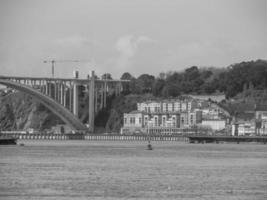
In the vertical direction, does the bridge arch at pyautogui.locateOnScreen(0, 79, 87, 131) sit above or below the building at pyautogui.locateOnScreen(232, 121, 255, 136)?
above

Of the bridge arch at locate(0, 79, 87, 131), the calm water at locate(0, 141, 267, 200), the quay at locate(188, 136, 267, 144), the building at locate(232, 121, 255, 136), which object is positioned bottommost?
the calm water at locate(0, 141, 267, 200)

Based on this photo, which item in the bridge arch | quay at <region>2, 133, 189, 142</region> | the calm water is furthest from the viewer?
quay at <region>2, 133, 189, 142</region>

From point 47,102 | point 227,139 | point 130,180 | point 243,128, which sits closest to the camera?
point 130,180

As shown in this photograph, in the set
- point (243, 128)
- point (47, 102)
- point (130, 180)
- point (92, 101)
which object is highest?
point (92, 101)

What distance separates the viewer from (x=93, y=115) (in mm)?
197875

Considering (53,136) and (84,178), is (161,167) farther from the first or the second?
(53,136)

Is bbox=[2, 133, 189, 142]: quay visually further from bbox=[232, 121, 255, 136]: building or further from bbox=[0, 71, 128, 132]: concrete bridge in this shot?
bbox=[232, 121, 255, 136]: building

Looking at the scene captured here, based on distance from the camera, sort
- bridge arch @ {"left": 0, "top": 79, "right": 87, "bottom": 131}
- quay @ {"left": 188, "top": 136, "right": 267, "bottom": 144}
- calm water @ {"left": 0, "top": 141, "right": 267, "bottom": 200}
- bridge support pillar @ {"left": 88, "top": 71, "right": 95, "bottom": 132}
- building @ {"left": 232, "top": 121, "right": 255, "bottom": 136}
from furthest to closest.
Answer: bridge support pillar @ {"left": 88, "top": 71, "right": 95, "bottom": 132}, building @ {"left": 232, "top": 121, "right": 255, "bottom": 136}, quay @ {"left": 188, "top": 136, "right": 267, "bottom": 144}, bridge arch @ {"left": 0, "top": 79, "right": 87, "bottom": 131}, calm water @ {"left": 0, "top": 141, "right": 267, "bottom": 200}

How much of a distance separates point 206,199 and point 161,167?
23506 mm

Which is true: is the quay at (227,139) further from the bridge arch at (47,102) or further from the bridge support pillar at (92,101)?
the bridge support pillar at (92,101)

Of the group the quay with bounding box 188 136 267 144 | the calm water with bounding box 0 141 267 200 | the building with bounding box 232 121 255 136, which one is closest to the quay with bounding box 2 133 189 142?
the building with bounding box 232 121 255 136

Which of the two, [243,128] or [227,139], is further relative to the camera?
[243,128]

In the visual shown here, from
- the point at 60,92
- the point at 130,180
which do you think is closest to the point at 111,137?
the point at 60,92

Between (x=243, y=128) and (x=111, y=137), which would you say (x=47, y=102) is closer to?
(x=111, y=137)
